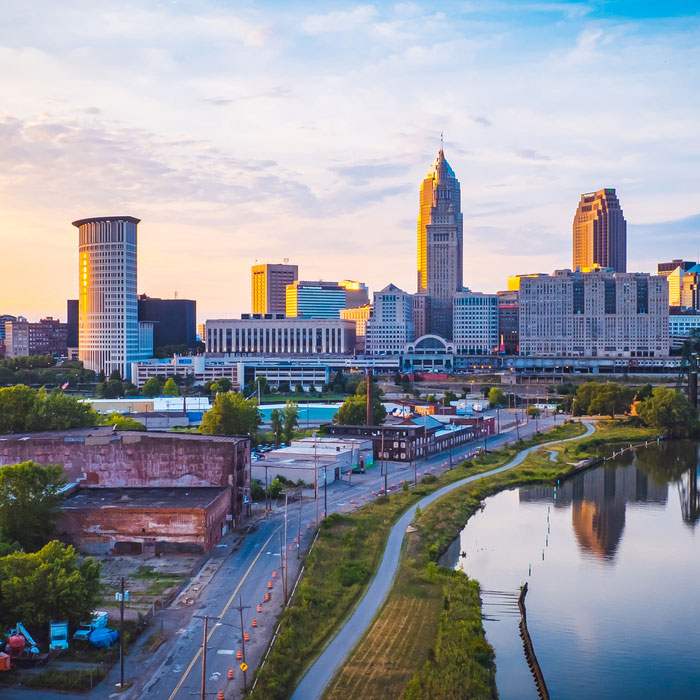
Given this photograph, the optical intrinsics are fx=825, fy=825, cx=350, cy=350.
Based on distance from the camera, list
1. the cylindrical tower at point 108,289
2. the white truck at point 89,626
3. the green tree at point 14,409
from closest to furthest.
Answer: the white truck at point 89,626, the green tree at point 14,409, the cylindrical tower at point 108,289

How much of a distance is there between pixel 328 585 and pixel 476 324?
5177 inches

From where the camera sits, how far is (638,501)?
4828cm

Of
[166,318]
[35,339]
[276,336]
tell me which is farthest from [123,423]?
[35,339]

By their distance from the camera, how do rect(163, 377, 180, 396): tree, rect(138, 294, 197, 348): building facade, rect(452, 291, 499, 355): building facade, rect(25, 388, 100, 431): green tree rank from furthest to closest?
rect(452, 291, 499, 355): building facade
rect(138, 294, 197, 348): building facade
rect(163, 377, 180, 396): tree
rect(25, 388, 100, 431): green tree

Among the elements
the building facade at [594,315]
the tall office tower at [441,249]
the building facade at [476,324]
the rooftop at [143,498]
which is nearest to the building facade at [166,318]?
the building facade at [476,324]

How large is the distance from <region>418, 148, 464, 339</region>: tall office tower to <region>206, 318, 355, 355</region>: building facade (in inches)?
1290

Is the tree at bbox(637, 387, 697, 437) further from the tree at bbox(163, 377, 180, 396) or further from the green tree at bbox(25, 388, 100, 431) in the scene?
the tree at bbox(163, 377, 180, 396)

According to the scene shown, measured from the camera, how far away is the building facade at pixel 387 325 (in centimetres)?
15175

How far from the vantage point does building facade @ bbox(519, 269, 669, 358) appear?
151 meters

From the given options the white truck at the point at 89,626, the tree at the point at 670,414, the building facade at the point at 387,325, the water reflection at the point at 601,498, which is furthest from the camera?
the building facade at the point at 387,325

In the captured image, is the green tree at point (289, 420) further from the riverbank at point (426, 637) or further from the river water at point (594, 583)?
the riverbank at point (426, 637)

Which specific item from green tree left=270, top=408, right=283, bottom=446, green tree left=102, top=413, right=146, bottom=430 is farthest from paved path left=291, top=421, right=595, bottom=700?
green tree left=270, top=408, right=283, bottom=446

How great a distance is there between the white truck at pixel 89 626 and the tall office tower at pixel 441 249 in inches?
6076

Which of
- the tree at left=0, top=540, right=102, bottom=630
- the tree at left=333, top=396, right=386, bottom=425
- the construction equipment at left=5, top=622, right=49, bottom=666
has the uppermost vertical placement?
the tree at left=333, top=396, right=386, bottom=425
